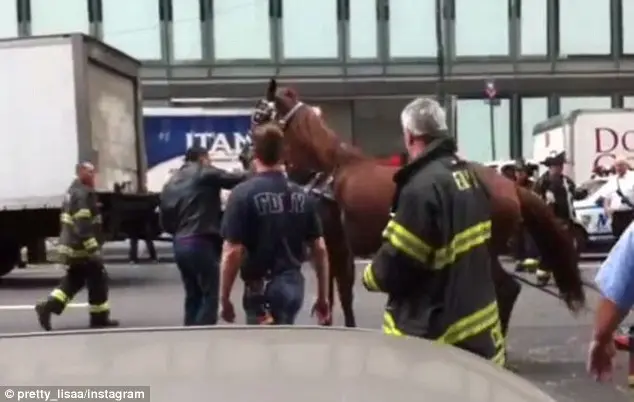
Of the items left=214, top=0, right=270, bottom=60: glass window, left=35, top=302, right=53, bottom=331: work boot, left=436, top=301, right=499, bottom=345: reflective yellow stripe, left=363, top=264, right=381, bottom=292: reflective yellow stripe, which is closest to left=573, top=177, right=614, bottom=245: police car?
left=35, top=302, right=53, bottom=331: work boot

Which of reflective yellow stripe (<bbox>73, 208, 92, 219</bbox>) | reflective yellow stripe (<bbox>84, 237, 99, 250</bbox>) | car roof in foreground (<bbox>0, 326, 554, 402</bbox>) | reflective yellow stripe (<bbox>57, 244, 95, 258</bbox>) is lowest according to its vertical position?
reflective yellow stripe (<bbox>57, 244, 95, 258</bbox>)

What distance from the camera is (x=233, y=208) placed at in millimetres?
6789

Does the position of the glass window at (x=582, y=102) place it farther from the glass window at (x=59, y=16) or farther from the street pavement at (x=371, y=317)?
the street pavement at (x=371, y=317)

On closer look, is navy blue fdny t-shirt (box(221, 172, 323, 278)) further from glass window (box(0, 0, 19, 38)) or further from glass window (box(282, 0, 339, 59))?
glass window (box(0, 0, 19, 38))

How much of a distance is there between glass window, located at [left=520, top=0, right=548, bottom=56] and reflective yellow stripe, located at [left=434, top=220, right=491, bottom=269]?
34.0m

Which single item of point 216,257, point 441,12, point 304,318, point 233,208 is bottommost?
point 304,318

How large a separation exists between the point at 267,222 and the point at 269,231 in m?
0.05

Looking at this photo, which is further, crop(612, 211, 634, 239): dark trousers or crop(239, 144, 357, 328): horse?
crop(612, 211, 634, 239): dark trousers

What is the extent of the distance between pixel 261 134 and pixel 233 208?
1.41 ft

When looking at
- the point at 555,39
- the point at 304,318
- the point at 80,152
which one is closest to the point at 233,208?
the point at 304,318

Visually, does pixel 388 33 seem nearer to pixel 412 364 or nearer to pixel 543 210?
pixel 543 210

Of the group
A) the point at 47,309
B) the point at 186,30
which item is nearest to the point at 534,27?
the point at 186,30

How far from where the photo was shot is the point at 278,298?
6.84m

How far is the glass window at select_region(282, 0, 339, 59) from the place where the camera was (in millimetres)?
37906
